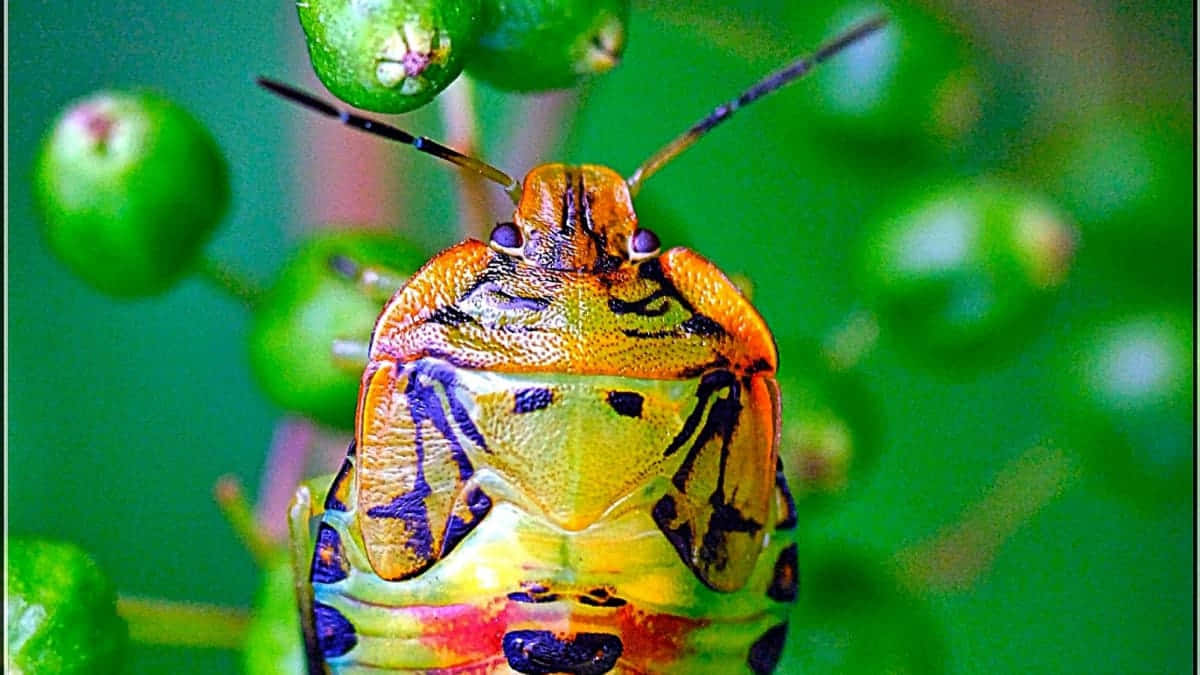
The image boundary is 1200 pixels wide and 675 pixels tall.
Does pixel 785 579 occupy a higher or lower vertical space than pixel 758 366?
lower

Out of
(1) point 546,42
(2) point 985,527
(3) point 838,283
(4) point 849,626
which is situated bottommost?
(2) point 985,527

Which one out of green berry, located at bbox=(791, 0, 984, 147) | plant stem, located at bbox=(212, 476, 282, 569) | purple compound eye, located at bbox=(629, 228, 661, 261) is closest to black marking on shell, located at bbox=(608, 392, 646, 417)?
purple compound eye, located at bbox=(629, 228, 661, 261)

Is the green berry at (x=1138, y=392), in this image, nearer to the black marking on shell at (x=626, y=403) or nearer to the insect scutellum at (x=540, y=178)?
the insect scutellum at (x=540, y=178)

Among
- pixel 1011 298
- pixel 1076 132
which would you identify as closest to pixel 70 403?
pixel 1011 298

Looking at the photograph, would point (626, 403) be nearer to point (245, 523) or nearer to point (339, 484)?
point (339, 484)

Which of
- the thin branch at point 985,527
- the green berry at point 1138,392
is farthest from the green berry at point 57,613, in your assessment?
the green berry at point 1138,392

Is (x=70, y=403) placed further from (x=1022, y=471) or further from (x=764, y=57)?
(x=1022, y=471)

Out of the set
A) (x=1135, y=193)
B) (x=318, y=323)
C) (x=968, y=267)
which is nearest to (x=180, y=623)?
(x=318, y=323)
